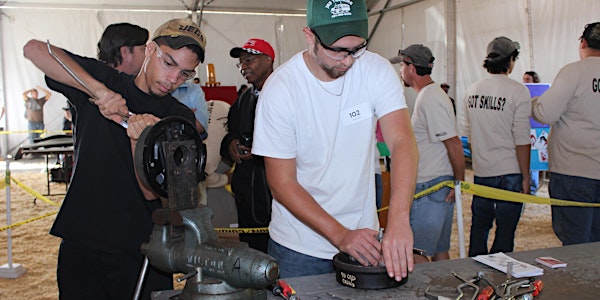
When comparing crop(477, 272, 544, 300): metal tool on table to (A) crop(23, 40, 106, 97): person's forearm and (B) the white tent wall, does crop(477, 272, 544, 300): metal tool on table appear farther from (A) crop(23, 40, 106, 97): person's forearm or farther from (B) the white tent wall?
Result: (B) the white tent wall

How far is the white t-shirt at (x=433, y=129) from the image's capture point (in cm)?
338

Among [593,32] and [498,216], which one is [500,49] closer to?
[593,32]

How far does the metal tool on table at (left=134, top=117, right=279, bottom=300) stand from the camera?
113 cm

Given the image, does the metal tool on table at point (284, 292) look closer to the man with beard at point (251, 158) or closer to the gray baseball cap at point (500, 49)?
the man with beard at point (251, 158)

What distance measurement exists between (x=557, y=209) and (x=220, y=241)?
9.23ft

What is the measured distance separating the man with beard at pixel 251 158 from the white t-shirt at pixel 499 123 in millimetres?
1414

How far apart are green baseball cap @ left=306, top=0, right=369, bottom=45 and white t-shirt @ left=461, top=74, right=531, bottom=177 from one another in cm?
220

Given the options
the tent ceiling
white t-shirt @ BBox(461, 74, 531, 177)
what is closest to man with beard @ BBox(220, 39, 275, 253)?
white t-shirt @ BBox(461, 74, 531, 177)

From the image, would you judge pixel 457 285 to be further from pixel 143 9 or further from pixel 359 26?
pixel 143 9

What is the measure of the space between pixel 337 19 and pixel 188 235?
2.69 feet

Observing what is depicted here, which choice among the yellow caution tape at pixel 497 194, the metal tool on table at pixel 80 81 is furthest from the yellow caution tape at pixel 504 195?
the metal tool on table at pixel 80 81

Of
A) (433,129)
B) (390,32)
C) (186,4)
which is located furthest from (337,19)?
(186,4)

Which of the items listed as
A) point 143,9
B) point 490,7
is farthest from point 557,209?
point 143,9

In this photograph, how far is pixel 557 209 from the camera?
3432 millimetres
